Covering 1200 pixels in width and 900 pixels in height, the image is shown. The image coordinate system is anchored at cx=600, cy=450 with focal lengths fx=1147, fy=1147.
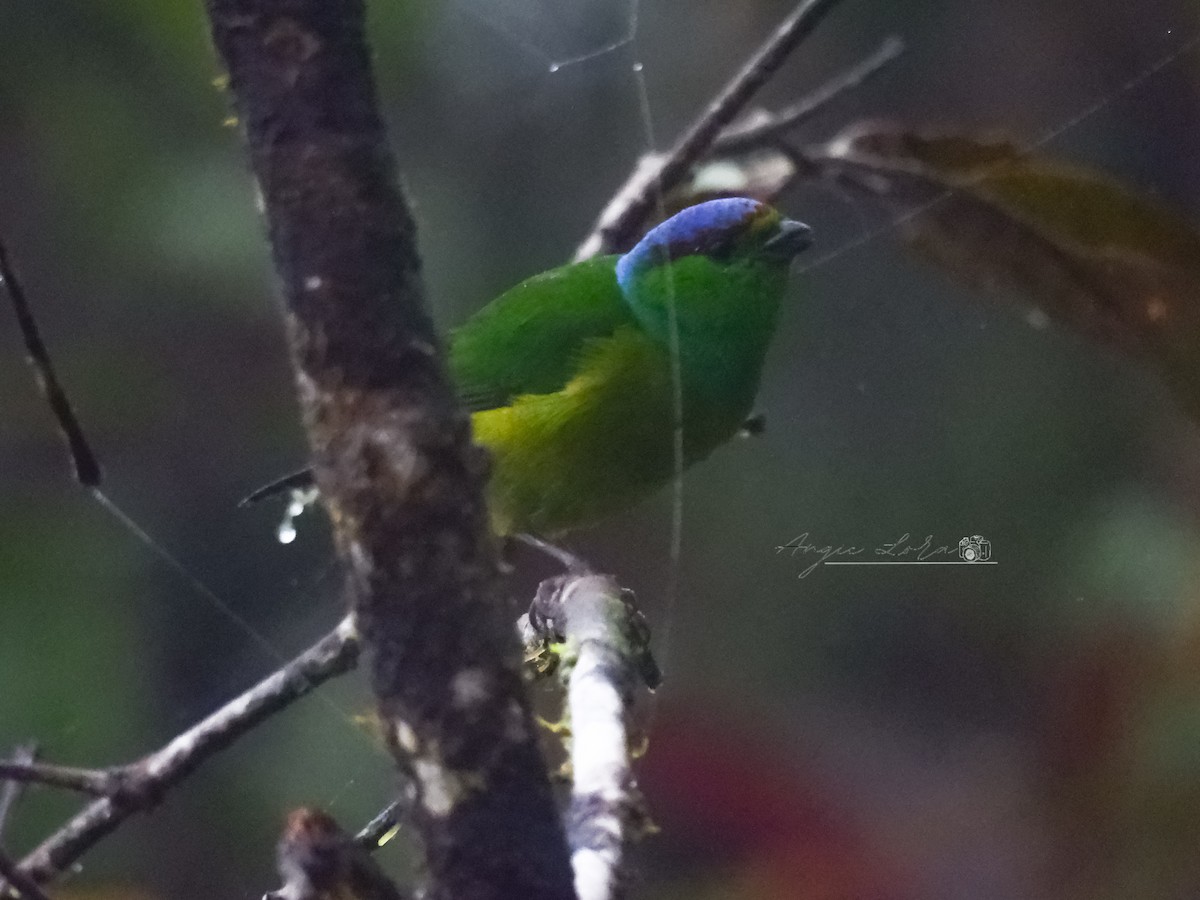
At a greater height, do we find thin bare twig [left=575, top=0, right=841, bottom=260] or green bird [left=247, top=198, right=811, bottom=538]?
thin bare twig [left=575, top=0, right=841, bottom=260]

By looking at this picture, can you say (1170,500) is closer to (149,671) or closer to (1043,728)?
(1043,728)

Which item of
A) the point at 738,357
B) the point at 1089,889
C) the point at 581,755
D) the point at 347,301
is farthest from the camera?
the point at 738,357

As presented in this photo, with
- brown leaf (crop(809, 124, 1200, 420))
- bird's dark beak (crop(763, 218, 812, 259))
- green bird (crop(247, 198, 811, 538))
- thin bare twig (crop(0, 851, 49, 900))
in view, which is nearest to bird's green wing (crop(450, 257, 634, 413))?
green bird (crop(247, 198, 811, 538))

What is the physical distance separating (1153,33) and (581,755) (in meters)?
0.84

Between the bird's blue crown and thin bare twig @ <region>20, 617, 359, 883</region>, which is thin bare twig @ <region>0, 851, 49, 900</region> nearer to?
thin bare twig @ <region>20, 617, 359, 883</region>

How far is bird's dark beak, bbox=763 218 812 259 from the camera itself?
1.12 m

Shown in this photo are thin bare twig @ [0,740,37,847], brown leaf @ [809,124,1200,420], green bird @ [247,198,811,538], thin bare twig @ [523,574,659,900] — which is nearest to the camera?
thin bare twig @ [523,574,659,900]

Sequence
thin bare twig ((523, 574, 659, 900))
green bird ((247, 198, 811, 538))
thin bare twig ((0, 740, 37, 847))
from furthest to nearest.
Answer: green bird ((247, 198, 811, 538)) < thin bare twig ((0, 740, 37, 847)) < thin bare twig ((523, 574, 659, 900))

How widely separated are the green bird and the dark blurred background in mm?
66

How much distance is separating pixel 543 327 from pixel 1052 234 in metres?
0.51

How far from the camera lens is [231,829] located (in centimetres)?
103

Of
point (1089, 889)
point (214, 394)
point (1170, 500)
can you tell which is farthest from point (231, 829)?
point (1170, 500)

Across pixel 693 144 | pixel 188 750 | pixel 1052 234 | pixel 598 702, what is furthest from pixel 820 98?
pixel 188 750

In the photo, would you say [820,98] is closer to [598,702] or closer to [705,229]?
[705,229]
